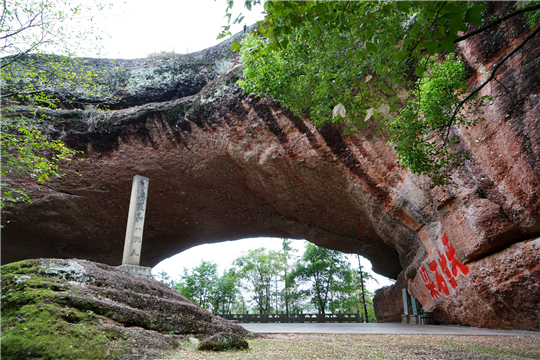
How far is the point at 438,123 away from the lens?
14.2 ft

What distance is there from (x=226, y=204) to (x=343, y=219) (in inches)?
186

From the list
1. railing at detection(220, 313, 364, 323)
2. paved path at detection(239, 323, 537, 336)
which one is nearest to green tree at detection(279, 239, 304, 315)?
railing at detection(220, 313, 364, 323)

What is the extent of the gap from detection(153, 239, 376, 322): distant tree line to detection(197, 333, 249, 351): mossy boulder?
19514 millimetres

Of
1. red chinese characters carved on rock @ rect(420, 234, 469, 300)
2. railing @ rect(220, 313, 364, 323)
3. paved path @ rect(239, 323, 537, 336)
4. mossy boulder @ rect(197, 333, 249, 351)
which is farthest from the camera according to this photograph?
railing @ rect(220, 313, 364, 323)

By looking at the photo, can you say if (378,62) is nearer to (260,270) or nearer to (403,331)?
(403,331)

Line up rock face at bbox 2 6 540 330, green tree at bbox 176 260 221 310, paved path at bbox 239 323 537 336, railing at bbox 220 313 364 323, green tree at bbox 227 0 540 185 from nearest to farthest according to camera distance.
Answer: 1. green tree at bbox 227 0 540 185
2. rock face at bbox 2 6 540 330
3. paved path at bbox 239 323 537 336
4. railing at bbox 220 313 364 323
5. green tree at bbox 176 260 221 310

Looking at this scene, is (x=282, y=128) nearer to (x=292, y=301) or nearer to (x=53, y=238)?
(x=53, y=238)

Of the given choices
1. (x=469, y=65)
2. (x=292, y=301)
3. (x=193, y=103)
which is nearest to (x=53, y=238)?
(x=193, y=103)

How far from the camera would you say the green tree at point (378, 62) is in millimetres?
2727

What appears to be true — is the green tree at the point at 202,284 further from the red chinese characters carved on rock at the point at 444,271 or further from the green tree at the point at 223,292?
the red chinese characters carved on rock at the point at 444,271

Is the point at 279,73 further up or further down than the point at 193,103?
further down

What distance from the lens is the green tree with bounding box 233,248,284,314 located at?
24953mm

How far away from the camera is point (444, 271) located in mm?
6859

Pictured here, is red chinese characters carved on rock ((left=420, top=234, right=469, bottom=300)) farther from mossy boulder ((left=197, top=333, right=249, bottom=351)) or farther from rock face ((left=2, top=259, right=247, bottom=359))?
mossy boulder ((left=197, top=333, right=249, bottom=351))
